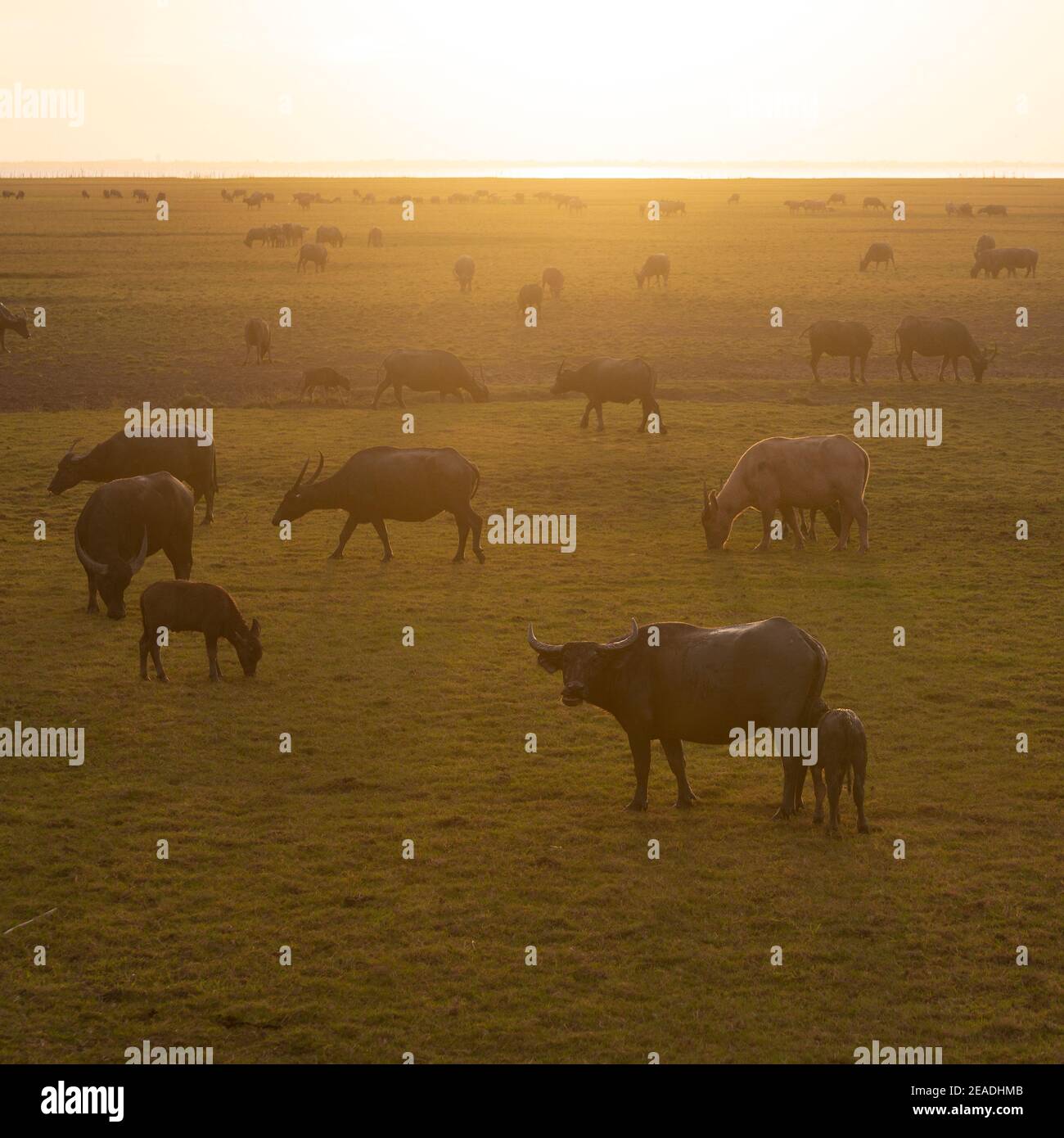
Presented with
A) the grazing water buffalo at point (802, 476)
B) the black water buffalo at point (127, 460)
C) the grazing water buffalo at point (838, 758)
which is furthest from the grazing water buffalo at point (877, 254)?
the grazing water buffalo at point (838, 758)

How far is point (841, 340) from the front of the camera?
34.7 m

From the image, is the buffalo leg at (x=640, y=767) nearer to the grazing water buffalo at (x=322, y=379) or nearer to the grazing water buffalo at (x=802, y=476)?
the grazing water buffalo at (x=802, y=476)

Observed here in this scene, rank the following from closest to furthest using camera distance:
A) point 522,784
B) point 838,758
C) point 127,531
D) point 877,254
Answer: point 838,758
point 522,784
point 127,531
point 877,254

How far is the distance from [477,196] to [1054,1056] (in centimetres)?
10814

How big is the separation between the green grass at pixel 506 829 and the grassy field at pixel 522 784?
0.12 ft

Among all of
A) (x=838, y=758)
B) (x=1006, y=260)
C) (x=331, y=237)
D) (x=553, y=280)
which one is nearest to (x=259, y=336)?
→ (x=553, y=280)

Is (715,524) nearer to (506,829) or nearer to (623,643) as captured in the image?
(623,643)

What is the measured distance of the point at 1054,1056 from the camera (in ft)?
27.6

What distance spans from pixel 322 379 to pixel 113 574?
17.3 metres

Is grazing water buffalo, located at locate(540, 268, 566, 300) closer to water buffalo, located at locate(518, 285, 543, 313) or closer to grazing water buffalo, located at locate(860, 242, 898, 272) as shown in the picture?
water buffalo, located at locate(518, 285, 543, 313)

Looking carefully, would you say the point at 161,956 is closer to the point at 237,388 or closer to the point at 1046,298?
the point at 237,388

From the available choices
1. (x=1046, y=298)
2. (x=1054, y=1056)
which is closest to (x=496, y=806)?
(x=1054, y=1056)

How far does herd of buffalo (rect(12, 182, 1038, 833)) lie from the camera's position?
11.5 m

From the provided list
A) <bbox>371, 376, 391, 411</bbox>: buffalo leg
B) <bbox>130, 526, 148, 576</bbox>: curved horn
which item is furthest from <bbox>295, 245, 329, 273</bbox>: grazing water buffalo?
<bbox>130, 526, 148, 576</bbox>: curved horn
